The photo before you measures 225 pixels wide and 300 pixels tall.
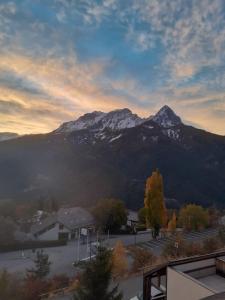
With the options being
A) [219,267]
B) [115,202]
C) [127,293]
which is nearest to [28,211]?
[115,202]

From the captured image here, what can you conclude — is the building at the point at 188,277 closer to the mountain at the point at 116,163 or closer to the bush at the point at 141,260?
the bush at the point at 141,260

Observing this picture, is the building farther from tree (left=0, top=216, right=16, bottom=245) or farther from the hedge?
tree (left=0, top=216, right=16, bottom=245)

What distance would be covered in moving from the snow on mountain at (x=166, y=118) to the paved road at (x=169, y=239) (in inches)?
5638

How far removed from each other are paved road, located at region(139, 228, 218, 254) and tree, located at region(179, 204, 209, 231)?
1.00 m

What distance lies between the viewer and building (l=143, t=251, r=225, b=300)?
1002 centimetres

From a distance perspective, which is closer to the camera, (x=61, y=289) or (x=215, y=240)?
(x=61, y=289)

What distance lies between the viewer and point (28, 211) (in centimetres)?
5200

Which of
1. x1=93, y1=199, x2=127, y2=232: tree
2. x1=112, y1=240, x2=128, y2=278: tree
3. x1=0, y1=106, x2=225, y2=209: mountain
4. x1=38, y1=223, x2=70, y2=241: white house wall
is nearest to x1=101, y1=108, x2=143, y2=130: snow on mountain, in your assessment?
x1=0, y1=106, x2=225, y2=209: mountain

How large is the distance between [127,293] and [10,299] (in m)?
6.66

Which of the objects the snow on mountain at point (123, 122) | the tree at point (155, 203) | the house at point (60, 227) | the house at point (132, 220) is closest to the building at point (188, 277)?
the tree at point (155, 203)

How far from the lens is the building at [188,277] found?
10016 mm

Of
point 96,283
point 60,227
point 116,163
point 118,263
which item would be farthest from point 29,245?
point 116,163

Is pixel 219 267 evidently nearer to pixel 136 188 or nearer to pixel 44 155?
pixel 136 188

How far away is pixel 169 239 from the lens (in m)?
31.8
